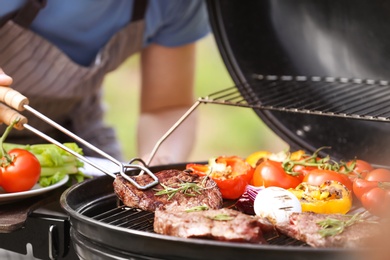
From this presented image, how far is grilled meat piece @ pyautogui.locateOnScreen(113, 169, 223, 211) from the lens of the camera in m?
1.58

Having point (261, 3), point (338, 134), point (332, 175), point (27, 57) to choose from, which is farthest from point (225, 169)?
point (27, 57)

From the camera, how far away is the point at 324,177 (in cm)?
173

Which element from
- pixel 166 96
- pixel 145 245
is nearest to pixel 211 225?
pixel 145 245

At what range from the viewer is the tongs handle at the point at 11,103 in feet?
5.34

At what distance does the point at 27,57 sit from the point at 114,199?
81cm

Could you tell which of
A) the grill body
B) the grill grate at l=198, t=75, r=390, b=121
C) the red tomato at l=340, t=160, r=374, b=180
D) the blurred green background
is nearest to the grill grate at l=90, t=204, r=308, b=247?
the grill body

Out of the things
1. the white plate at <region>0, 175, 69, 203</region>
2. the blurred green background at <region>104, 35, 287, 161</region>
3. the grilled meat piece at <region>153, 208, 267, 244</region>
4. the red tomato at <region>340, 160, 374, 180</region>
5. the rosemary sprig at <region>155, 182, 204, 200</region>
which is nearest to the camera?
the grilled meat piece at <region>153, 208, 267, 244</region>

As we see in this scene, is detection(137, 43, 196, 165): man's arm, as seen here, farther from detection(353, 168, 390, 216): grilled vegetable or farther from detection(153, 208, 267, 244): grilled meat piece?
detection(153, 208, 267, 244): grilled meat piece

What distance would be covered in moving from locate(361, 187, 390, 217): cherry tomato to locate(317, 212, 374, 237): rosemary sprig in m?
0.15

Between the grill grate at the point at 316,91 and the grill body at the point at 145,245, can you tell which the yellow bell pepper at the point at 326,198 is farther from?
the grill grate at the point at 316,91

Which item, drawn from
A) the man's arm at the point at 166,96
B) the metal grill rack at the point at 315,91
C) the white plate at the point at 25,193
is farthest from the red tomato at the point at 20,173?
the man's arm at the point at 166,96

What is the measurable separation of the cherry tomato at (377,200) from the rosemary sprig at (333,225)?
0.15m

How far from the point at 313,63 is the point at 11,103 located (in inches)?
38.8

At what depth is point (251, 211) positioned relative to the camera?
168 cm
